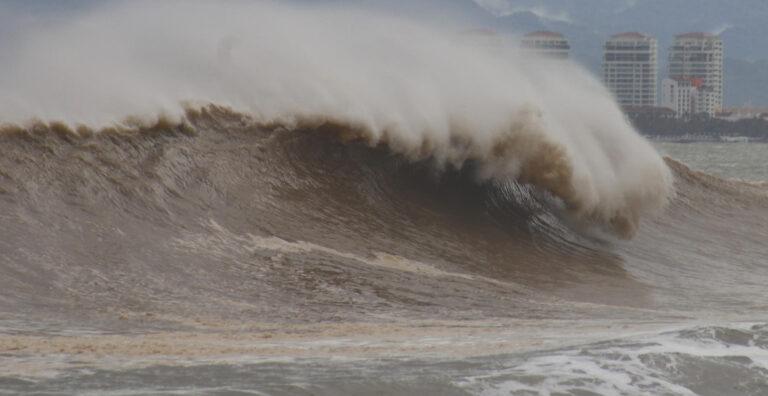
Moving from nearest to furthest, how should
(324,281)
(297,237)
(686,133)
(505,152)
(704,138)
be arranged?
(324,281) → (297,237) → (505,152) → (704,138) → (686,133)

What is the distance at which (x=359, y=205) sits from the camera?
653 inches


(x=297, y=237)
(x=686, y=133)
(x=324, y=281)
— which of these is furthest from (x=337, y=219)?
(x=686, y=133)

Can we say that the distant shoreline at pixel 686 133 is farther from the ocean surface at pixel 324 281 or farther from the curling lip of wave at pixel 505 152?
the ocean surface at pixel 324 281

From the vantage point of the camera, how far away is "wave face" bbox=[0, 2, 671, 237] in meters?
16.7

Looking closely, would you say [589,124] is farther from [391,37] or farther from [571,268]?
[571,268]

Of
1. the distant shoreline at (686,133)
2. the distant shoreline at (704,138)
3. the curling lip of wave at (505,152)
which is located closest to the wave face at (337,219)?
the curling lip of wave at (505,152)

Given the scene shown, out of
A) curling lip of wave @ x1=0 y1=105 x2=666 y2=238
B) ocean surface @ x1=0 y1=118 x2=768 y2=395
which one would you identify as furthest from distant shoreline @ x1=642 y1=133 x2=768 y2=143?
ocean surface @ x1=0 y1=118 x2=768 y2=395

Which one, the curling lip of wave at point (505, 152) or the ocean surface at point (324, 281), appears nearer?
the ocean surface at point (324, 281)

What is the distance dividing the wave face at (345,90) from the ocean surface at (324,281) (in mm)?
353

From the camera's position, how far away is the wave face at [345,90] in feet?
54.9

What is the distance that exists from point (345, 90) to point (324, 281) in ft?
19.7

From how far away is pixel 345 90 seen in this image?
60.3ft

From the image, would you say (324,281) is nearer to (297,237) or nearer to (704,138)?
(297,237)

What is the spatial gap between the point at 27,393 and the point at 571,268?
30.1 feet
